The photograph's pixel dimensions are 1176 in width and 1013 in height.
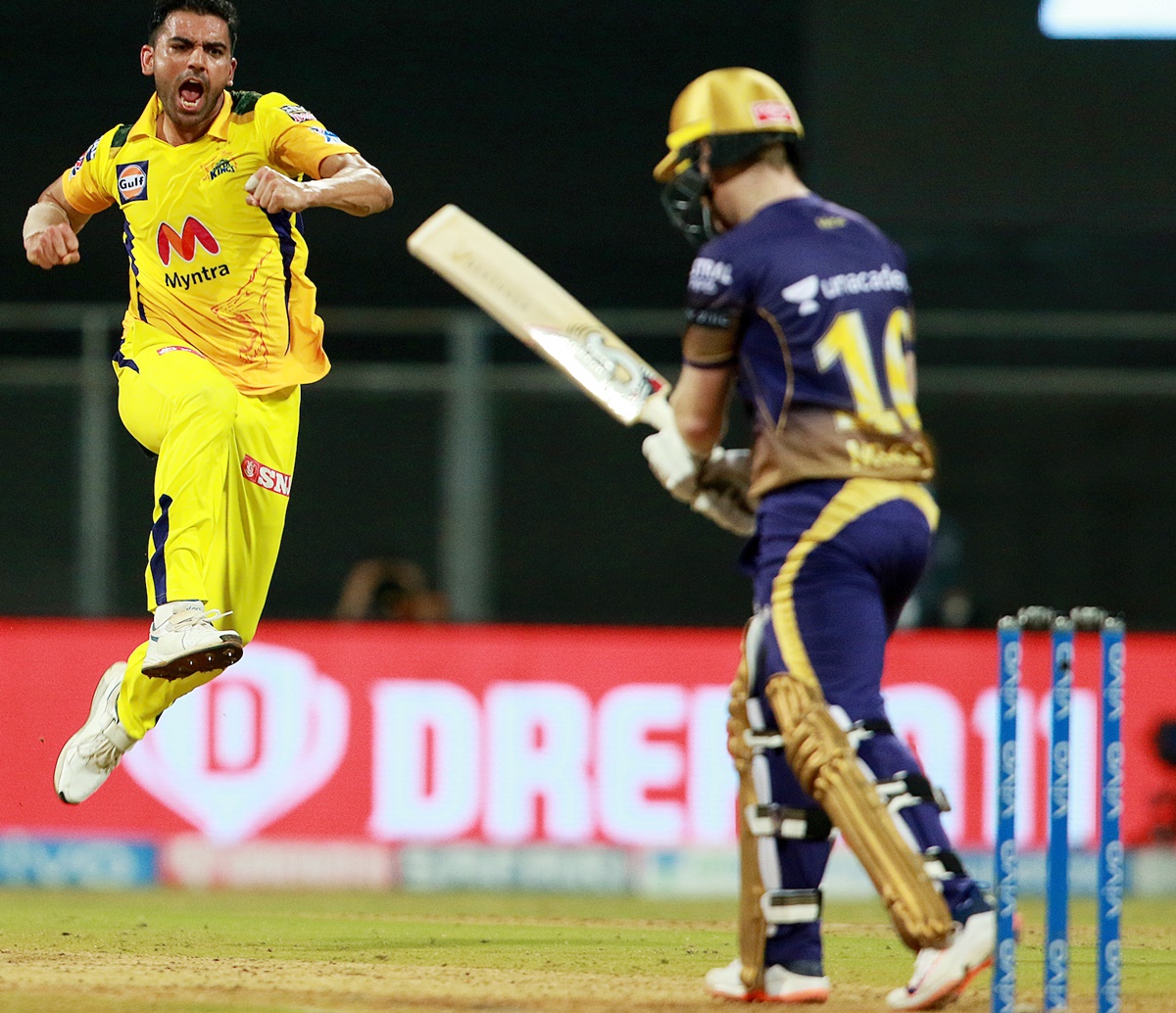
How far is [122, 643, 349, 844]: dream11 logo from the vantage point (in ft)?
29.4

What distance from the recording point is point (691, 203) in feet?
16.0

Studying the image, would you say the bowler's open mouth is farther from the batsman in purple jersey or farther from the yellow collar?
the batsman in purple jersey

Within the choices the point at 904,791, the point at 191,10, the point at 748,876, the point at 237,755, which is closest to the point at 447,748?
the point at 237,755

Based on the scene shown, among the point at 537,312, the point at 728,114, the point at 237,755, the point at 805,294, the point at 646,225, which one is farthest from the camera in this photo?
the point at 646,225

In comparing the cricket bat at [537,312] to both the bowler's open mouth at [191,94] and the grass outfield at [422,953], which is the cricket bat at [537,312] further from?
the grass outfield at [422,953]

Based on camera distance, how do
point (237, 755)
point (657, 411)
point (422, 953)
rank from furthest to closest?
point (237, 755) → point (422, 953) → point (657, 411)

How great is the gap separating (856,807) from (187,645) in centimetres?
201

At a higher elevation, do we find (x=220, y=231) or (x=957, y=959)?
(x=220, y=231)

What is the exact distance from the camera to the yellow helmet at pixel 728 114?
15.3 feet

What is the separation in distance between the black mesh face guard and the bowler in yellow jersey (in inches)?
42.8

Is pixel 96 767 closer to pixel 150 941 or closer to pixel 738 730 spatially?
pixel 150 941

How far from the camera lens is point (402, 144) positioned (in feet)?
40.8

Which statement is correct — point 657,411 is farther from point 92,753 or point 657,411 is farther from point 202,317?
point 92,753

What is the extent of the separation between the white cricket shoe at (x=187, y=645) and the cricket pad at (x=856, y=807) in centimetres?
168
